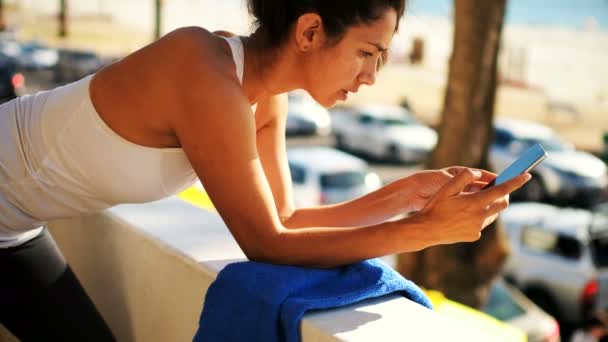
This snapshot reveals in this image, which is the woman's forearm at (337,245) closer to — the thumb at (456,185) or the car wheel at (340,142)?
the thumb at (456,185)

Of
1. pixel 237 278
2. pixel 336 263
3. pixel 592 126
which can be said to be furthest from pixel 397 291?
pixel 592 126

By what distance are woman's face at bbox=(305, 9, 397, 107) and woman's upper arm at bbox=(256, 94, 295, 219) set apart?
276 mm

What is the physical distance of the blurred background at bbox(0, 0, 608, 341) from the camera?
7.25 metres

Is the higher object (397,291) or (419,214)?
(419,214)

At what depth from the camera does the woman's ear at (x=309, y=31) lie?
5.57 feet

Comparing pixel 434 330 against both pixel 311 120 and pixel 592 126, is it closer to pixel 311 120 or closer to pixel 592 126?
pixel 311 120

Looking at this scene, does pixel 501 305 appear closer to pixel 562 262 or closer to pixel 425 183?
pixel 562 262

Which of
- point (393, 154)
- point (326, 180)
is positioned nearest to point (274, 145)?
point (326, 180)

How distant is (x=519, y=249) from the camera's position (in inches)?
421

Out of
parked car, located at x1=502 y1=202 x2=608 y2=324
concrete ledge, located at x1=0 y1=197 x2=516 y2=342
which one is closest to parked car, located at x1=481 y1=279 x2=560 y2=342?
parked car, located at x1=502 y1=202 x2=608 y2=324

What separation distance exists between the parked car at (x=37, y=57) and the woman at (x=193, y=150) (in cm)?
2996

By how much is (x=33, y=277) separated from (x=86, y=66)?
28.0m

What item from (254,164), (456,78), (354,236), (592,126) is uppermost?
(254,164)

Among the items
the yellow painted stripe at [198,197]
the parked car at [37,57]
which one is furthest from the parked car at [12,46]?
the yellow painted stripe at [198,197]
